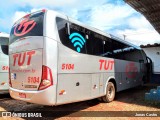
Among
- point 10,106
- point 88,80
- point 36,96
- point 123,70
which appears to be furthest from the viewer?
point 123,70

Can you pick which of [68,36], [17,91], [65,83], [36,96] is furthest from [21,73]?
[68,36]

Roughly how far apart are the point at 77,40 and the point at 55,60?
53.7 inches

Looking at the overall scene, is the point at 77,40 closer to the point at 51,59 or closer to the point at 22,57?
the point at 51,59

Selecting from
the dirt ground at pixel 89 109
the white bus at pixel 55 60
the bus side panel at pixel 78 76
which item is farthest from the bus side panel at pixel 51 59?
the dirt ground at pixel 89 109

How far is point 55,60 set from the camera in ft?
20.4

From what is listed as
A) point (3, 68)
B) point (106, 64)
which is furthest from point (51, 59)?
point (3, 68)

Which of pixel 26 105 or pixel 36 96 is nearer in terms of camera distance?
pixel 36 96

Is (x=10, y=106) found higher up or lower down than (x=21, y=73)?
lower down

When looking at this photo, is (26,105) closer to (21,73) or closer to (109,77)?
(21,73)

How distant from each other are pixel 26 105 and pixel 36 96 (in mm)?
2948

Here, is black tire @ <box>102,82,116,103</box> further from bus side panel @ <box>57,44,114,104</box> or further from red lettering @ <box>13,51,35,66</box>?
red lettering @ <box>13,51,35,66</box>

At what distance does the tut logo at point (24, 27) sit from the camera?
6.80 m

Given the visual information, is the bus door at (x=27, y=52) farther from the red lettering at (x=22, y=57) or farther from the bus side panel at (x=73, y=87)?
the bus side panel at (x=73, y=87)

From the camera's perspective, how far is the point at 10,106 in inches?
346
